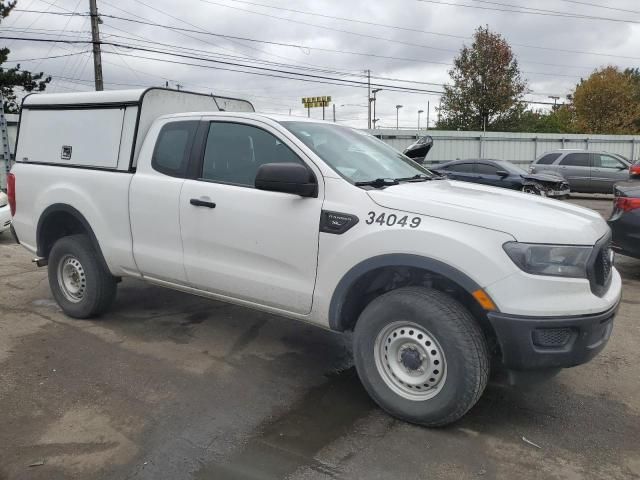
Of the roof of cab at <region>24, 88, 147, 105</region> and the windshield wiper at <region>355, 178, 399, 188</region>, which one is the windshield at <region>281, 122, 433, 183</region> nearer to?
the windshield wiper at <region>355, 178, 399, 188</region>

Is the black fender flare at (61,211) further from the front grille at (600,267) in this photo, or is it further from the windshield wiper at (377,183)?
the front grille at (600,267)

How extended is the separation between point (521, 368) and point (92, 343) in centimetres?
341

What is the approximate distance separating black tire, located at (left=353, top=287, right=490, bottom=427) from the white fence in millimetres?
19077

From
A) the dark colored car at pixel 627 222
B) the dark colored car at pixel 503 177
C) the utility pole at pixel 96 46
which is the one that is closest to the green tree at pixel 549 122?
the dark colored car at pixel 503 177

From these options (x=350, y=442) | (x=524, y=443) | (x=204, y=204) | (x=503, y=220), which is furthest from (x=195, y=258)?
(x=524, y=443)

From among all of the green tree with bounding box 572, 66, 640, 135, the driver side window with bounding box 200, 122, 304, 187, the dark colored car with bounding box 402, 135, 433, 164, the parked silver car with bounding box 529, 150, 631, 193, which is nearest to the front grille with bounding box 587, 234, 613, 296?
the driver side window with bounding box 200, 122, 304, 187

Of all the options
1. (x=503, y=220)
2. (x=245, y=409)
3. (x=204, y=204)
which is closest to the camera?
(x=503, y=220)

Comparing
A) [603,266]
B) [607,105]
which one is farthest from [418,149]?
[607,105]

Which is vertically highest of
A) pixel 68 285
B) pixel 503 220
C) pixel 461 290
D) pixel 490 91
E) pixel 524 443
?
pixel 490 91

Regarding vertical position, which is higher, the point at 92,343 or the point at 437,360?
the point at 437,360

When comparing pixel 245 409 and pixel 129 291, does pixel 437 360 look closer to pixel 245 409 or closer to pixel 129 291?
pixel 245 409

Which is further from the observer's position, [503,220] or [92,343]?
[92,343]

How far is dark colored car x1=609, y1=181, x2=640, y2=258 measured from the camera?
633cm

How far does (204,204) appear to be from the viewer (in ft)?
13.2
